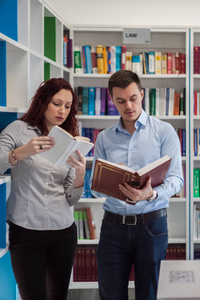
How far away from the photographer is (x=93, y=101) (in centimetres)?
393

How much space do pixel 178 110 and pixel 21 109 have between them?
6.61ft

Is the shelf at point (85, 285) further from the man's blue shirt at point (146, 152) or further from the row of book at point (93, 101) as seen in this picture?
the man's blue shirt at point (146, 152)

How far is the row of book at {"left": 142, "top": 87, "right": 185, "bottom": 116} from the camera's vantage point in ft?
12.9

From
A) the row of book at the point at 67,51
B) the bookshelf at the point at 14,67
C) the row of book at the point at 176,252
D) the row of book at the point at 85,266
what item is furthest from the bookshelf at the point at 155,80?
the bookshelf at the point at 14,67

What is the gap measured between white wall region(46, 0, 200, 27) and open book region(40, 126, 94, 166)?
264 cm

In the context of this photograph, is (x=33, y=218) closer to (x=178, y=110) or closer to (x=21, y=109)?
(x=21, y=109)

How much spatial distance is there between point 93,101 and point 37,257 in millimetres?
2110

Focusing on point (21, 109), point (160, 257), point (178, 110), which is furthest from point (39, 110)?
point (178, 110)

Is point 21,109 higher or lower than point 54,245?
higher

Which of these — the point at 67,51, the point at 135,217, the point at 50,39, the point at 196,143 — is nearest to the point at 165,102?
the point at 196,143

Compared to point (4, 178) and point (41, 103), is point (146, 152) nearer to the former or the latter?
point (41, 103)

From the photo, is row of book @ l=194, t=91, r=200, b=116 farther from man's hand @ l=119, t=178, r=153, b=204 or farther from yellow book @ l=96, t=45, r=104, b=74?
man's hand @ l=119, t=178, r=153, b=204

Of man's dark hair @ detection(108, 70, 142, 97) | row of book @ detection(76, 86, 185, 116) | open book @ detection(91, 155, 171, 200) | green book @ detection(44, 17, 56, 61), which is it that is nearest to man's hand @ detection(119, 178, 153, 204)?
open book @ detection(91, 155, 171, 200)

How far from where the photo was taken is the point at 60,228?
2166mm
